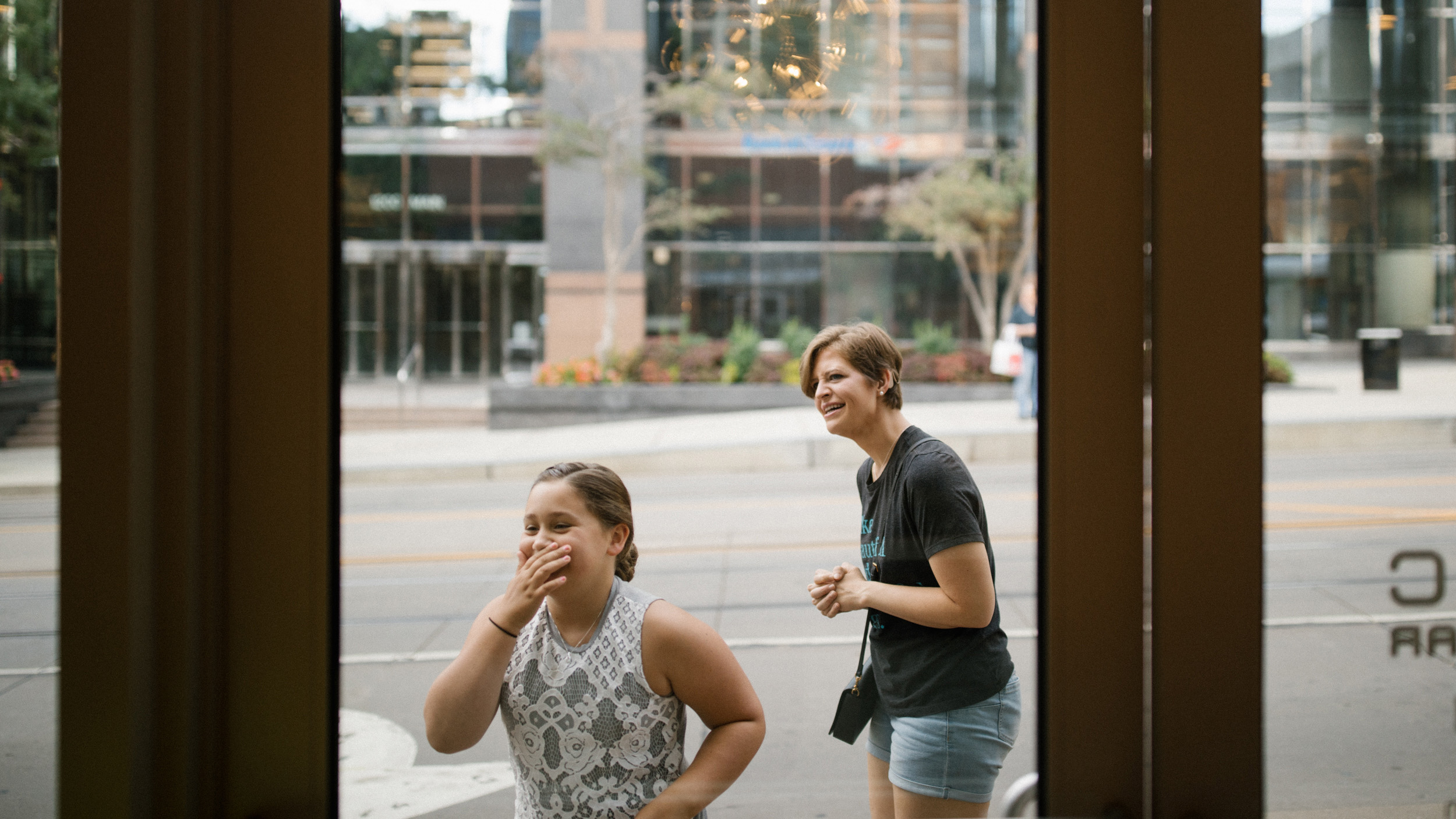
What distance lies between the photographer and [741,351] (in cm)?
211

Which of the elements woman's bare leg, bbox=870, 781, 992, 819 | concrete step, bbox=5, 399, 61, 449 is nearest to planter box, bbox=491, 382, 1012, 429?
woman's bare leg, bbox=870, 781, 992, 819

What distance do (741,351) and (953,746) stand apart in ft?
2.97

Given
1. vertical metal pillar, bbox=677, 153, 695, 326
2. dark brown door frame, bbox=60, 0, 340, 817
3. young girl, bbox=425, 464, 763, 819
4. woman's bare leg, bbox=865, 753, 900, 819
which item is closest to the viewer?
dark brown door frame, bbox=60, 0, 340, 817

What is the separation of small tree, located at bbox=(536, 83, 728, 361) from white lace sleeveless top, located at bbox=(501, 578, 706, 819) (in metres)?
0.98

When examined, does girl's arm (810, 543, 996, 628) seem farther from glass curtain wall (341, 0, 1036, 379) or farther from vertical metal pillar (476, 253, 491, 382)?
vertical metal pillar (476, 253, 491, 382)

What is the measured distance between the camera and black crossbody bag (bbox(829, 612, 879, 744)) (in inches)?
70.3

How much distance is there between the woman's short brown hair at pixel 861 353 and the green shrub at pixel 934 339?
94mm

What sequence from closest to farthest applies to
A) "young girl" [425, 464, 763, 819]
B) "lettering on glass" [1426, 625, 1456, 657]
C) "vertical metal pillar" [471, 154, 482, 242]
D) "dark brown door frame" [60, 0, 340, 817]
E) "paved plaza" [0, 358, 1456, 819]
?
"dark brown door frame" [60, 0, 340, 817] → "young girl" [425, 464, 763, 819] → "paved plaza" [0, 358, 1456, 819] → "lettering on glass" [1426, 625, 1456, 657] → "vertical metal pillar" [471, 154, 482, 242]

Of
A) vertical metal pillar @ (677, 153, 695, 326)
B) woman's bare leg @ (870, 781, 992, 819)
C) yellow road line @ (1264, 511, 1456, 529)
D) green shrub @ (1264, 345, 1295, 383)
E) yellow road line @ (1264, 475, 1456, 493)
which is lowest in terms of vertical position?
woman's bare leg @ (870, 781, 992, 819)

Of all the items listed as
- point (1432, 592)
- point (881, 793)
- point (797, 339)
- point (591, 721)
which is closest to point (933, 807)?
point (881, 793)

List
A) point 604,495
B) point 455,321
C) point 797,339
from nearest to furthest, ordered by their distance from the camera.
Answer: point 604,495 < point 797,339 < point 455,321

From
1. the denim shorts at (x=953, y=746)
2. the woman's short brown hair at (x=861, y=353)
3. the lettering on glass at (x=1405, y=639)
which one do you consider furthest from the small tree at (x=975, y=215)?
the lettering on glass at (x=1405, y=639)

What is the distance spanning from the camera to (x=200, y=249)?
58.7 inches

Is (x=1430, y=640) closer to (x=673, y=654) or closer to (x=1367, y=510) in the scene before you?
(x=1367, y=510)
